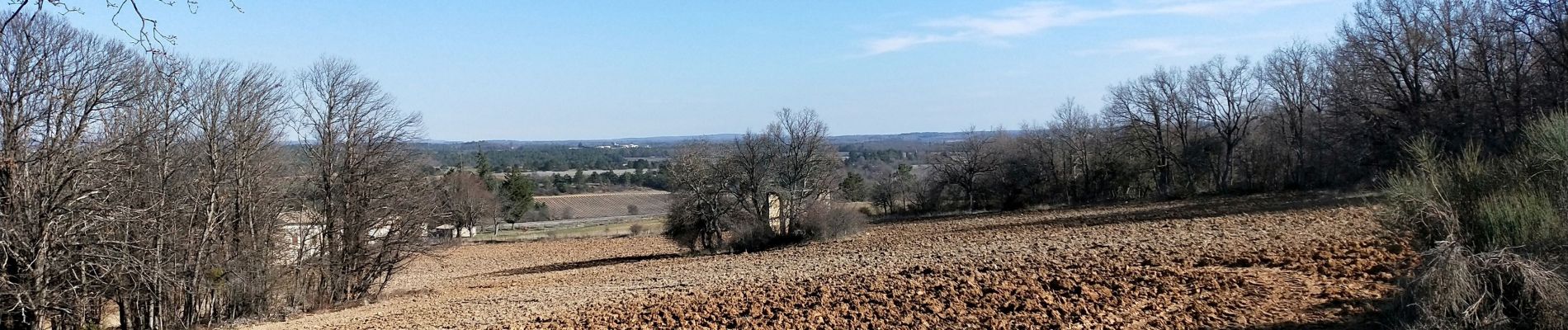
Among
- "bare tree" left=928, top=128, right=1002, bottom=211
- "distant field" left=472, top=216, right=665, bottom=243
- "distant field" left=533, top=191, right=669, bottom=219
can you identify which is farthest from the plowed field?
"distant field" left=533, top=191, right=669, bottom=219

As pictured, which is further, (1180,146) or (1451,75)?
(1180,146)

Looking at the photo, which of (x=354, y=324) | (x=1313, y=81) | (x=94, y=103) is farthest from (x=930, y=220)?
(x=94, y=103)

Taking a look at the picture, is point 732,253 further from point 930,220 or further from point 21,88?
point 21,88

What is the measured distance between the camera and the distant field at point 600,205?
75688 mm

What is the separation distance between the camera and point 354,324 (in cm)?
1622

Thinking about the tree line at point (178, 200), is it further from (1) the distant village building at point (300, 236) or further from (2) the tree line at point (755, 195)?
(2) the tree line at point (755, 195)

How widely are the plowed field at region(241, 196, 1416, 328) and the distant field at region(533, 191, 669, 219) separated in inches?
1873

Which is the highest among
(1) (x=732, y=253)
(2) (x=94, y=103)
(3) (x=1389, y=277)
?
(2) (x=94, y=103)

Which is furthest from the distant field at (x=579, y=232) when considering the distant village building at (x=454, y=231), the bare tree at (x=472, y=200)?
the bare tree at (x=472, y=200)

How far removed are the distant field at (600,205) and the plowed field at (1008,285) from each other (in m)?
47.6

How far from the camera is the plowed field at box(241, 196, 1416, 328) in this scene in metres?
10.3

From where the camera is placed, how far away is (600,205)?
262ft

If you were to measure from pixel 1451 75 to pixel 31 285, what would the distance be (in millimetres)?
34410

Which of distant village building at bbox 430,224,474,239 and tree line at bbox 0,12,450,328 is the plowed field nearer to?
tree line at bbox 0,12,450,328
